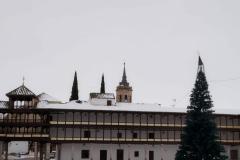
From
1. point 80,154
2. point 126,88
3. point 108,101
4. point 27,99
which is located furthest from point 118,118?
point 126,88

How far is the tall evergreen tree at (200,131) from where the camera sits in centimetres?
5653

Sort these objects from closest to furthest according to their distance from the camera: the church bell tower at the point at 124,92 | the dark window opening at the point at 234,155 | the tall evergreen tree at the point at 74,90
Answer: the dark window opening at the point at 234,155 → the tall evergreen tree at the point at 74,90 → the church bell tower at the point at 124,92

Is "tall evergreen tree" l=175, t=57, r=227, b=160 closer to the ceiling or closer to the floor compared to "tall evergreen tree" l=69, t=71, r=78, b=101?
closer to the floor

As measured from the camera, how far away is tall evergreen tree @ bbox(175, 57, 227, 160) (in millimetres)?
56531

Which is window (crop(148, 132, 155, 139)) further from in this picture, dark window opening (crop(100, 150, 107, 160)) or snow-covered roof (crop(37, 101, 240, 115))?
dark window opening (crop(100, 150, 107, 160))

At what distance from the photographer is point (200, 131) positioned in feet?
188

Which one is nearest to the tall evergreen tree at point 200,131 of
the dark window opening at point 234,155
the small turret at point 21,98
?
the dark window opening at point 234,155

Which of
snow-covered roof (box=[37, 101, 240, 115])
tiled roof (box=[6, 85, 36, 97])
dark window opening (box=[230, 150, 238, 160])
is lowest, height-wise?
dark window opening (box=[230, 150, 238, 160])

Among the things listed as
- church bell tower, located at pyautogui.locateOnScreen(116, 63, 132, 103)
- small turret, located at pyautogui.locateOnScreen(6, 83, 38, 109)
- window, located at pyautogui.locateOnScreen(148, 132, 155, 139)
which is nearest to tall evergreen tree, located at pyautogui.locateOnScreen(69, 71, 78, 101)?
church bell tower, located at pyautogui.locateOnScreen(116, 63, 132, 103)

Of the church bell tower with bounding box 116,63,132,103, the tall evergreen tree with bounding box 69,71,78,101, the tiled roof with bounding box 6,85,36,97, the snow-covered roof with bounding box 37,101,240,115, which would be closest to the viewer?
the tiled roof with bounding box 6,85,36,97

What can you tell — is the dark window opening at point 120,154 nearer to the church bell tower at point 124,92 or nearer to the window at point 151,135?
the window at point 151,135

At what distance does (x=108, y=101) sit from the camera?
A: 255 feet

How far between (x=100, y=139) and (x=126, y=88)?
54878mm

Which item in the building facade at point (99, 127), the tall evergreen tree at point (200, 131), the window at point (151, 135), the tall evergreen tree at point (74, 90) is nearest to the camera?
the tall evergreen tree at point (200, 131)
